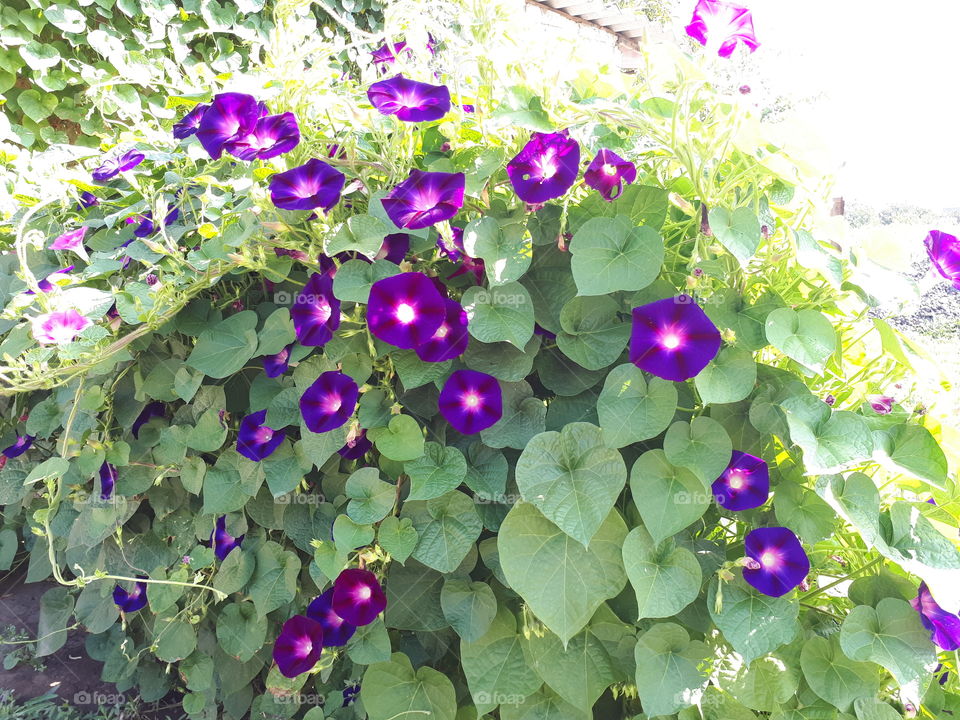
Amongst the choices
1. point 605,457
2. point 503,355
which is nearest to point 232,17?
point 503,355

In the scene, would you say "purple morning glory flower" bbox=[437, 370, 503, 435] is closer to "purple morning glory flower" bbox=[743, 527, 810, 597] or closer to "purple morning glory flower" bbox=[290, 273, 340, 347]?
"purple morning glory flower" bbox=[290, 273, 340, 347]

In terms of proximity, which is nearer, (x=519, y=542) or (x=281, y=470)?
(x=519, y=542)

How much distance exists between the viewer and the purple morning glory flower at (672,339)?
2.86 feet

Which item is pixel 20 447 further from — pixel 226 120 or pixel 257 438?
pixel 226 120

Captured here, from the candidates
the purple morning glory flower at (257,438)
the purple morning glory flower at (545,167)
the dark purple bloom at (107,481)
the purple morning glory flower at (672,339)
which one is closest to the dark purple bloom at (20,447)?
the dark purple bloom at (107,481)

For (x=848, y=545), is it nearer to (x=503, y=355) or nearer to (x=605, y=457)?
(x=605, y=457)

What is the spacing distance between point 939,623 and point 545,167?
2.71 ft

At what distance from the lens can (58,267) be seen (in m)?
1.52

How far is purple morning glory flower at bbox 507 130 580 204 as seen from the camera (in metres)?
0.96

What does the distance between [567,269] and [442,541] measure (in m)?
0.47

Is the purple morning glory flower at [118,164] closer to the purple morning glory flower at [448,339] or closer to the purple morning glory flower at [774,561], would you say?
the purple morning glory flower at [448,339]

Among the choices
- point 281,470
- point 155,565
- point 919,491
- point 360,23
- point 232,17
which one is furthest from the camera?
point 360,23

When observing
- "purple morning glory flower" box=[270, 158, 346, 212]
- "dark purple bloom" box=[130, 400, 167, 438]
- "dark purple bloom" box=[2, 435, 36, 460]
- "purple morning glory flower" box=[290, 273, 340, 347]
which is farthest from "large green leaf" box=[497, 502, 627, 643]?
"dark purple bloom" box=[2, 435, 36, 460]

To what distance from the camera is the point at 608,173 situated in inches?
38.6
